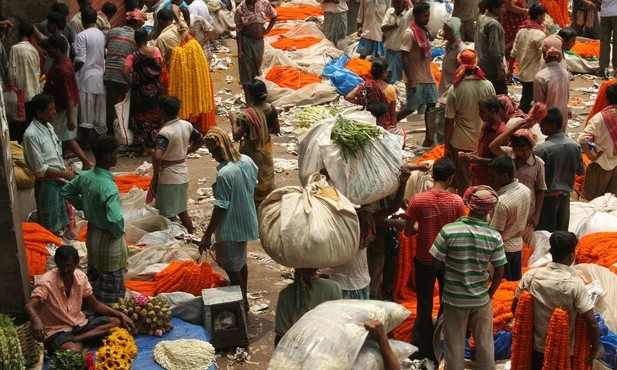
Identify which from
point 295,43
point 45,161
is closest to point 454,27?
point 45,161

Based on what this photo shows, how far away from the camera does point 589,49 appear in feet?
54.8

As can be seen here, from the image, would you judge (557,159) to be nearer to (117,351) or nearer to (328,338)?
(117,351)

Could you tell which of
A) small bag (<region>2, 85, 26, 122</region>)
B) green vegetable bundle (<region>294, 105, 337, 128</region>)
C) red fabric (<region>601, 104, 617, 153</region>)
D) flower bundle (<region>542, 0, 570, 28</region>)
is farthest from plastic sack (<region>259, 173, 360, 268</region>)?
flower bundle (<region>542, 0, 570, 28</region>)

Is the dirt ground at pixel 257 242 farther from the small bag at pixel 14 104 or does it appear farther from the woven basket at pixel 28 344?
the small bag at pixel 14 104

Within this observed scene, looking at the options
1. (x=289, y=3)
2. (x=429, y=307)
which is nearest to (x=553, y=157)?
(x=429, y=307)

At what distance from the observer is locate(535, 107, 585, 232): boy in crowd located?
937cm

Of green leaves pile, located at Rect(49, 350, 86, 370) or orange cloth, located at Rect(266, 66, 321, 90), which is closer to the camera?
green leaves pile, located at Rect(49, 350, 86, 370)

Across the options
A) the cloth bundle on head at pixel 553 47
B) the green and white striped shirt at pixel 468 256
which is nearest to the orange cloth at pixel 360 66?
the cloth bundle on head at pixel 553 47

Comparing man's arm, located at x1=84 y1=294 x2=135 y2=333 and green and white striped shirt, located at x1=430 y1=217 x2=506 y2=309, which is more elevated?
green and white striped shirt, located at x1=430 y1=217 x2=506 y2=309

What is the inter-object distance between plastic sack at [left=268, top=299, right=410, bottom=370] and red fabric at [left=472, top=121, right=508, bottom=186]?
3.93m

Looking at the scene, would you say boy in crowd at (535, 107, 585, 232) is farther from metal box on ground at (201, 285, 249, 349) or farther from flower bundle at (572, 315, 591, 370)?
metal box on ground at (201, 285, 249, 349)

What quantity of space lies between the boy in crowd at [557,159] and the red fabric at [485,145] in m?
0.39

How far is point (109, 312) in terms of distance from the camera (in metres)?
7.90

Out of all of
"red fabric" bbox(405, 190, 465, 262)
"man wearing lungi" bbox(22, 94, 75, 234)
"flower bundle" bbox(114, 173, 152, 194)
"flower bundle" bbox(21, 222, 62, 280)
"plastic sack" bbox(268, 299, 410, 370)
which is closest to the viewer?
"plastic sack" bbox(268, 299, 410, 370)
